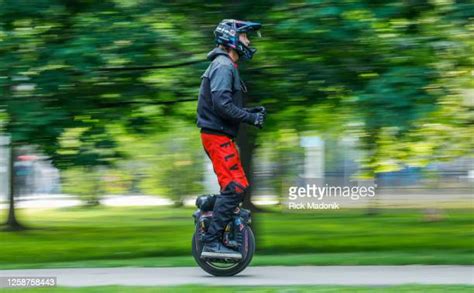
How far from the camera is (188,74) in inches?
454

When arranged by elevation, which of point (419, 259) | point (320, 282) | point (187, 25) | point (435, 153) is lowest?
point (435, 153)

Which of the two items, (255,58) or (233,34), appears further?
(255,58)

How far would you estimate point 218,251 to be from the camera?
798 cm

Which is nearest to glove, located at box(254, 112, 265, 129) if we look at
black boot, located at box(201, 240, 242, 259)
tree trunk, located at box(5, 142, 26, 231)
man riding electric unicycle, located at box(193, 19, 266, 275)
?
man riding electric unicycle, located at box(193, 19, 266, 275)

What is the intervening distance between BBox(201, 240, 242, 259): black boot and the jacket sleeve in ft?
3.81

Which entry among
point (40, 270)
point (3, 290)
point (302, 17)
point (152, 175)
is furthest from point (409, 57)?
point (152, 175)

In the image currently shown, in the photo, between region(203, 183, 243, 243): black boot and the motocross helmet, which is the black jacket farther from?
region(203, 183, 243, 243): black boot

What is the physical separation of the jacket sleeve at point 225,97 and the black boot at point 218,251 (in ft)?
3.81

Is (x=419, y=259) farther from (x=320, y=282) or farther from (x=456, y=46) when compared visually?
(x=456, y=46)

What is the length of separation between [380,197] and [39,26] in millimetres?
18614

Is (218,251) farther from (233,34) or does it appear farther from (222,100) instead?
(233,34)

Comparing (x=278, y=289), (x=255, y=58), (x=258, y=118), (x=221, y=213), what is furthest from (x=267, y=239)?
(x=278, y=289)

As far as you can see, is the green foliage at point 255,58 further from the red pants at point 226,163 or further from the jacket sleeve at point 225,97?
the red pants at point 226,163

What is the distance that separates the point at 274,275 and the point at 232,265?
1.34ft
